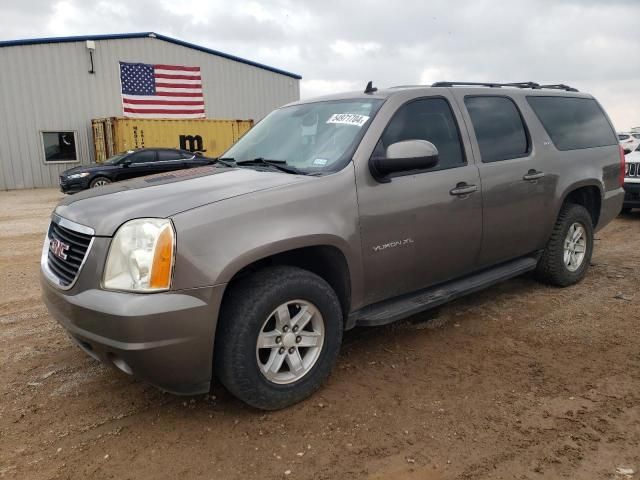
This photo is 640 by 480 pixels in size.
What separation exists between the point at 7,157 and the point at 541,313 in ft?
72.3

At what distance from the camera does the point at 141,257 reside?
8.44 ft

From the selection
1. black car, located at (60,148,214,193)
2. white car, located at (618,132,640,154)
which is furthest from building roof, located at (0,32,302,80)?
white car, located at (618,132,640,154)

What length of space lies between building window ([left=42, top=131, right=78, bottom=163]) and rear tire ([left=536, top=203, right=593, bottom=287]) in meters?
21.5

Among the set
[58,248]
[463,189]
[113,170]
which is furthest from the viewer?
[113,170]

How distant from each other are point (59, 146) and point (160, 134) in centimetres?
444

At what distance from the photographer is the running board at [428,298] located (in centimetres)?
339

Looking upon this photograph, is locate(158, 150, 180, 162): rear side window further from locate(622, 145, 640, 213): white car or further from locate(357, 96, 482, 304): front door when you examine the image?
locate(357, 96, 482, 304): front door

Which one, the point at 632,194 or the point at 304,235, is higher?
the point at 304,235

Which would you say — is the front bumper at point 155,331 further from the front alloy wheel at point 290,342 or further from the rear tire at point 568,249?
the rear tire at point 568,249

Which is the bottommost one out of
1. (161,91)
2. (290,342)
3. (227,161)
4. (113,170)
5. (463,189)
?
(290,342)

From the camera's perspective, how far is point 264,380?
113 inches

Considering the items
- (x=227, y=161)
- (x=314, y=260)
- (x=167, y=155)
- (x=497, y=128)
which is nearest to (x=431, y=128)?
(x=497, y=128)

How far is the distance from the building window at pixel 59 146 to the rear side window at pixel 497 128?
21.4 meters

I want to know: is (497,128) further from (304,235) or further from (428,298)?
(304,235)
